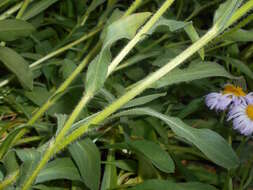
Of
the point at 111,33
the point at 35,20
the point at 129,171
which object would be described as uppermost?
the point at 35,20

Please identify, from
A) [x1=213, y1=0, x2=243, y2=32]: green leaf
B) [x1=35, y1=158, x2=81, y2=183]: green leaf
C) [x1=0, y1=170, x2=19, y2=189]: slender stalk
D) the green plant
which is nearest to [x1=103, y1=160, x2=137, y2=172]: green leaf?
the green plant

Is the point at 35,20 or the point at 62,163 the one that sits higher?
the point at 35,20

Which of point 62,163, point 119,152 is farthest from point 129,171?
point 62,163

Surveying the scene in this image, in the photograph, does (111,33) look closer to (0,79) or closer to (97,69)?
(97,69)

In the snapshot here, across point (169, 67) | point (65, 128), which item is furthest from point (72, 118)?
point (169, 67)

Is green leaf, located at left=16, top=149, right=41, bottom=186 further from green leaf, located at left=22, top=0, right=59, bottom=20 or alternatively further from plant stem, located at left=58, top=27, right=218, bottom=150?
green leaf, located at left=22, top=0, right=59, bottom=20

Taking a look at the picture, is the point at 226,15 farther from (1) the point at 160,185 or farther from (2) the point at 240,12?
(1) the point at 160,185

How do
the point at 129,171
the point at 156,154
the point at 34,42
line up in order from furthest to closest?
the point at 34,42, the point at 129,171, the point at 156,154

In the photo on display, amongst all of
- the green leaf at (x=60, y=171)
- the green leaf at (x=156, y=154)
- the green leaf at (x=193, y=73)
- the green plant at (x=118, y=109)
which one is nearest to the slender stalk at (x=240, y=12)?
the green plant at (x=118, y=109)
